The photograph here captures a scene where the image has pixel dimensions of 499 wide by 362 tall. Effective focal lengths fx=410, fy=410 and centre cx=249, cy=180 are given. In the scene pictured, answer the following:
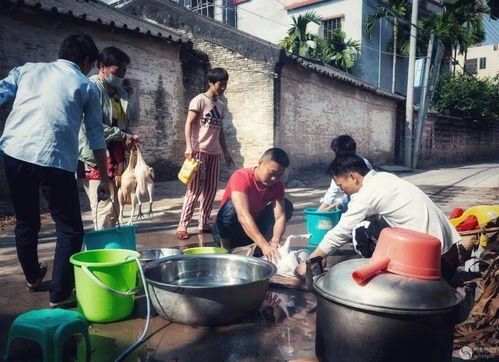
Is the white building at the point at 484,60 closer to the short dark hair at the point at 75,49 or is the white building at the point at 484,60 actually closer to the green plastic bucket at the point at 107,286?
the short dark hair at the point at 75,49

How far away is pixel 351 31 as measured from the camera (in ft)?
77.1

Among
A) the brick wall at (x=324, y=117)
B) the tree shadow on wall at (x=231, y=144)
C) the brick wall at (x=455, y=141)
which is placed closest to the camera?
the tree shadow on wall at (x=231, y=144)

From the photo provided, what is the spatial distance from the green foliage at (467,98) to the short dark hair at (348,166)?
23506mm

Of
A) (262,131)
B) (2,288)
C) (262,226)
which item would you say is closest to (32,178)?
(2,288)

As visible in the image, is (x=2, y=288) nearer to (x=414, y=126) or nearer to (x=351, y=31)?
(x=414, y=126)

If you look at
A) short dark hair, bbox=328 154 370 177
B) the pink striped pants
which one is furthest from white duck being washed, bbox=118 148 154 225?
short dark hair, bbox=328 154 370 177

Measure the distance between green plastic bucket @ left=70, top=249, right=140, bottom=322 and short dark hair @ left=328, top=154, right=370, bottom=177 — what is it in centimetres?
157

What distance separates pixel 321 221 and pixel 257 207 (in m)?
0.93

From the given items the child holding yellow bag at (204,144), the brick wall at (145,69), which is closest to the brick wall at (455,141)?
the brick wall at (145,69)

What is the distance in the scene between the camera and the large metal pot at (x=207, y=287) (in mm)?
2602

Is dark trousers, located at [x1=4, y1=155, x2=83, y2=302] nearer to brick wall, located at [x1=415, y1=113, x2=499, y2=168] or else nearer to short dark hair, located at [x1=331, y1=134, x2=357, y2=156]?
short dark hair, located at [x1=331, y1=134, x2=357, y2=156]

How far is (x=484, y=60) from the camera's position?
3884 cm

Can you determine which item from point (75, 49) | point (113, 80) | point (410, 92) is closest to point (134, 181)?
point (113, 80)

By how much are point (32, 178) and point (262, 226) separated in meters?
2.19
